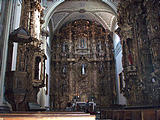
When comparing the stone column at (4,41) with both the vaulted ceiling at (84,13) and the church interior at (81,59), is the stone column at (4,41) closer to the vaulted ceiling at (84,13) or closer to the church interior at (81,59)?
the church interior at (81,59)

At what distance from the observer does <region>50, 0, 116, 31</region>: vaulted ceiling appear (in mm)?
16984

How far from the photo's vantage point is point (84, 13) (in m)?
19.4

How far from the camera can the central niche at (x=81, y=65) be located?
1862 centimetres

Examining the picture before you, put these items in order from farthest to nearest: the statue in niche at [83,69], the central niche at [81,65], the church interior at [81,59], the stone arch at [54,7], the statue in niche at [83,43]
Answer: the statue in niche at [83,43]
the statue in niche at [83,69]
the central niche at [81,65]
the stone arch at [54,7]
the church interior at [81,59]

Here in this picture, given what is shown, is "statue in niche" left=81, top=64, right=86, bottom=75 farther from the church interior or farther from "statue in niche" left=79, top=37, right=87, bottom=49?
"statue in niche" left=79, top=37, right=87, bottom=49

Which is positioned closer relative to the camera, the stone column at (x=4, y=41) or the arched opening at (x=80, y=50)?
the stone column at (x=4, y=41)

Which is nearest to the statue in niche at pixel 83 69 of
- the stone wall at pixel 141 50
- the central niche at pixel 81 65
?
the central niche at pixel 81 65

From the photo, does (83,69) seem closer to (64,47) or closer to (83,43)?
(83,43)

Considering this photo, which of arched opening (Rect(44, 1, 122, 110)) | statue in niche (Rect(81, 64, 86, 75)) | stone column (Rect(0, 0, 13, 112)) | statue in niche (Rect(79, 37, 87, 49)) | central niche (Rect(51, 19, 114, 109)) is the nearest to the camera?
stone column (Rect(0, 0, 13, 112))

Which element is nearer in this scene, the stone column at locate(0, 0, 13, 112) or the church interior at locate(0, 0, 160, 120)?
the stone column at locate(0, 0, 13, 112)

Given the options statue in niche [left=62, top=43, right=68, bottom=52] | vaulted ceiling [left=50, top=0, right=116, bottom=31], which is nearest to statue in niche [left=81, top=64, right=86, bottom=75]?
statue in niche [left=62, top=43, right=68, bottom=52]

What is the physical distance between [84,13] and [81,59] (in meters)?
5.15

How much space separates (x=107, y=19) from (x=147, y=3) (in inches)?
370

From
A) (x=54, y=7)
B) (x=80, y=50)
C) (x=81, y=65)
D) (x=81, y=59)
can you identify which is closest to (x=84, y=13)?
(x=80, y=50)
